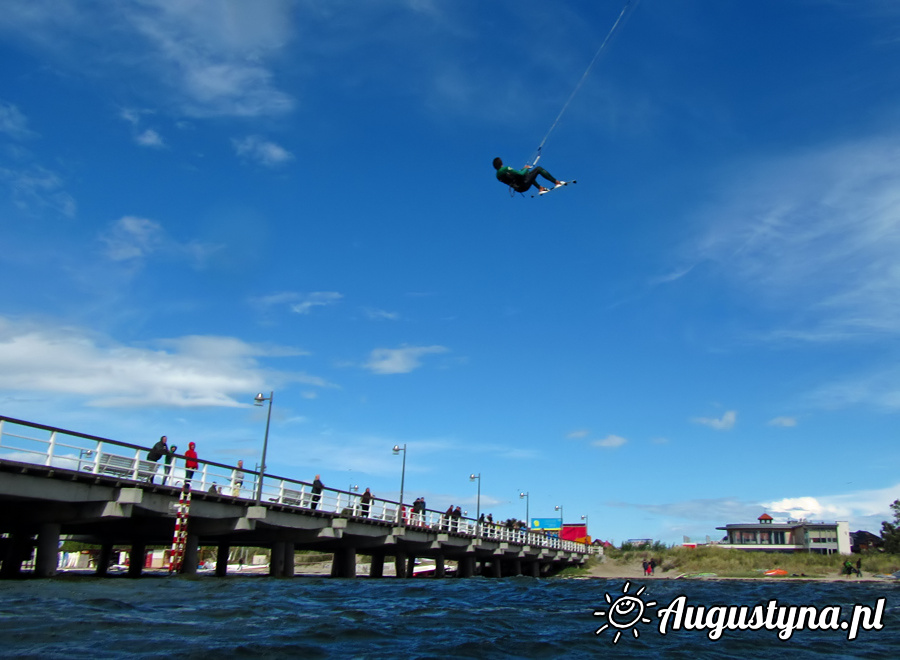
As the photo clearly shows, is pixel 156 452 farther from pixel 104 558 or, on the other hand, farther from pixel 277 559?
pixel 104 558

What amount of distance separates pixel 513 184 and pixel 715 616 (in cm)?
1141

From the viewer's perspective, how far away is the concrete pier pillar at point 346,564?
3759cm

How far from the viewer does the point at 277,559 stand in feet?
107

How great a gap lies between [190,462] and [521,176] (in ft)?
58.2

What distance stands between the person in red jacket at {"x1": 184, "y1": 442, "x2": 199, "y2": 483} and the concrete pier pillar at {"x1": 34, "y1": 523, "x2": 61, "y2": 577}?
411cm

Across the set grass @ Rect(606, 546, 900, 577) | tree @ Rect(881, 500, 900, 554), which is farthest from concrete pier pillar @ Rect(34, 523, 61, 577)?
tree @ Rect(881, 500, 900, 554)

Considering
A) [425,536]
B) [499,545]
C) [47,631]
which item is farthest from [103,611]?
[499,545]

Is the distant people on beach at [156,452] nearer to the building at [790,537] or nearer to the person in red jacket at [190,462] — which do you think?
the person in red jacket at [190,462]

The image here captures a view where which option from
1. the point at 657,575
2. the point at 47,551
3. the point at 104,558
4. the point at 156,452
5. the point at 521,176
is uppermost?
the point at 521,176

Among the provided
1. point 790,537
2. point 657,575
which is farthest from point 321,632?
point 790,537

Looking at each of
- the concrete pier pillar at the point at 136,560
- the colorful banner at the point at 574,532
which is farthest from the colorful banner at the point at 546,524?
the concrete pier pillar at the point at 136,560

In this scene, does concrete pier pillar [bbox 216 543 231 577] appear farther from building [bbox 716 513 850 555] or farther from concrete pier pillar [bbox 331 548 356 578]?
building [bbox 716 513 850 555]

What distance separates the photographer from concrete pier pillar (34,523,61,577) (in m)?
21.0

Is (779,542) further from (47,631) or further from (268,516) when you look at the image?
(47,631)
